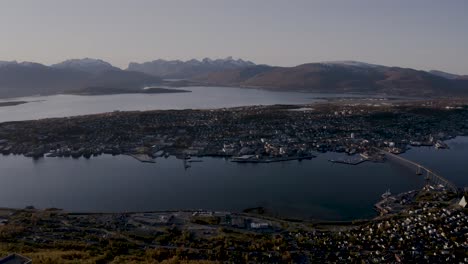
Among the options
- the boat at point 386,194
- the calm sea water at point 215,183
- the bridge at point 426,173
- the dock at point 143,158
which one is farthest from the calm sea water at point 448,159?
the dock at point 143,158

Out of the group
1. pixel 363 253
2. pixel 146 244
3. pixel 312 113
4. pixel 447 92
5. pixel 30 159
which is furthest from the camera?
pixel 447 92

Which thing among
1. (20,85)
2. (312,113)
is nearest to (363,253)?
(312,113)

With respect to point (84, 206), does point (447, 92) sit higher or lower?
higher

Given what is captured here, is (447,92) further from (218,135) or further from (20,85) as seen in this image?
(20,85)

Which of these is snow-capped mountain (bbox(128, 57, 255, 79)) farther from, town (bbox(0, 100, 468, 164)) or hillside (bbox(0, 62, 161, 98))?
town (bbox(0, 100, 468, 164))

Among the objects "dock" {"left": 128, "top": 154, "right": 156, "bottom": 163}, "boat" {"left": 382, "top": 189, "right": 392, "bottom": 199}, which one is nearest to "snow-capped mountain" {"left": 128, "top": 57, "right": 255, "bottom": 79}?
"dock" {"left": 128, "top": 154, "right": 156, "bottom": 163}

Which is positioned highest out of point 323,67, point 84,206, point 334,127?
point 323,67

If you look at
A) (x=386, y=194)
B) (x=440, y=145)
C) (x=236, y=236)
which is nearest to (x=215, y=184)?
(x=236, y=236)

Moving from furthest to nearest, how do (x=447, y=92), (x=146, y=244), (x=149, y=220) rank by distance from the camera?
(x=447, y=92) → (x=149, y=220) → (x=146, y=244)
